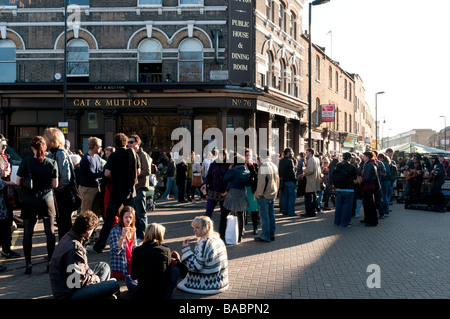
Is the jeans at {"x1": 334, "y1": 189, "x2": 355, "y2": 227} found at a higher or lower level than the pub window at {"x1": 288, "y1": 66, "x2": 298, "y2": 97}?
lower

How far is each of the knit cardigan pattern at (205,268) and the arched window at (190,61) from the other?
47.2 feet

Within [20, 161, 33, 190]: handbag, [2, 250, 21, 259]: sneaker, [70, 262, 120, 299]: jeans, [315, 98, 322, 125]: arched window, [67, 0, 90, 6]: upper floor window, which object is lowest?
[2, 250, 21, 259]: sneaker

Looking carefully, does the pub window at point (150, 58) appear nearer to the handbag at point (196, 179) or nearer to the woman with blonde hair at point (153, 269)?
the handbag at point (196, 179)

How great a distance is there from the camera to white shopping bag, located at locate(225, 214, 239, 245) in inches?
299

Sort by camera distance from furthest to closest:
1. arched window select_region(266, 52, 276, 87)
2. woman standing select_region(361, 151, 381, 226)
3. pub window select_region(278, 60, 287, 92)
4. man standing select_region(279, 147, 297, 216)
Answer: pub window select_region(278, 60, 287, 92) < arched window select_region(266, 52, 276, 87) < man standing select_region(279, 147, 297, 216) < woman standing select_region(361, 151, 381, 226)

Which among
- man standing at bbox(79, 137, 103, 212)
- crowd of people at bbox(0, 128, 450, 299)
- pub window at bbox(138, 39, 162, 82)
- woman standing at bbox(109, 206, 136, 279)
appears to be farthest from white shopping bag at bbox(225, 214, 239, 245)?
pub window at bbox(138, 39, 162, 82)

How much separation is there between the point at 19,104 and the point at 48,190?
14509 millimetres

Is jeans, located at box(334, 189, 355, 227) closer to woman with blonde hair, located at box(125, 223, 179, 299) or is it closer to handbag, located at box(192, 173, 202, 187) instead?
handbag, located at box(192, 173, 202, 187)

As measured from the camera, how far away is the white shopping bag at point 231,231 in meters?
7.59

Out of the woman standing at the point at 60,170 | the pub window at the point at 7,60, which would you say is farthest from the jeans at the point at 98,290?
the pub window at the point at 7,60

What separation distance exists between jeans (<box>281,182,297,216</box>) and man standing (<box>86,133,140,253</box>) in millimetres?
5493

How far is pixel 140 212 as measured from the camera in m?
7.50
